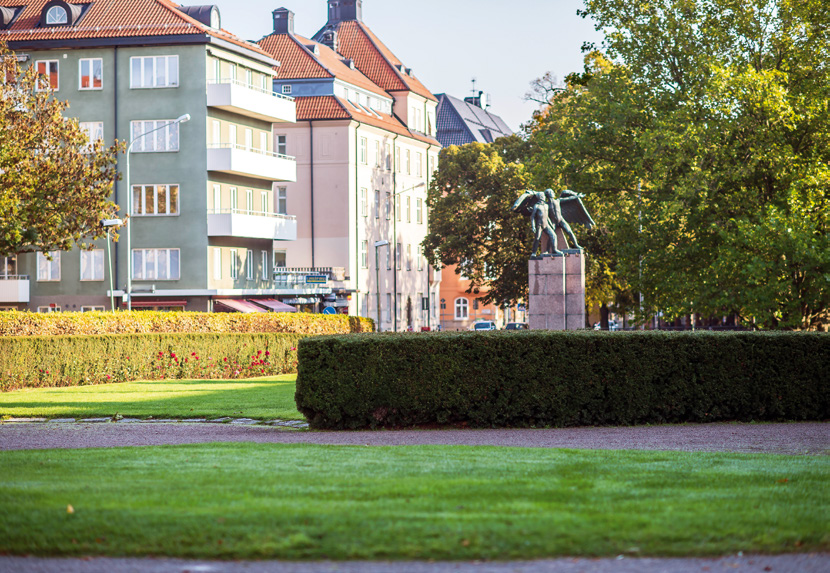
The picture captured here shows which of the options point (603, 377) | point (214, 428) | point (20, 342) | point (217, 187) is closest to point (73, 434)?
point (214, 428)

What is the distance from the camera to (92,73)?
56906 mm

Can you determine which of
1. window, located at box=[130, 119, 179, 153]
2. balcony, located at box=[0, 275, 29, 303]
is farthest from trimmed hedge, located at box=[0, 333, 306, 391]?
balcony, located at box=[0, 275, 29, 303]

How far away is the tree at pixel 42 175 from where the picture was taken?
3189 centimetres

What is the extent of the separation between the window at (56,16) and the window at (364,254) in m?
24.8

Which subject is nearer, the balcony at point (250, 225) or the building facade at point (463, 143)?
the balcony at point (250, 225)

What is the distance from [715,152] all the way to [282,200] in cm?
4375

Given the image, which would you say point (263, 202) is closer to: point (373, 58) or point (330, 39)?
point (373, 58)

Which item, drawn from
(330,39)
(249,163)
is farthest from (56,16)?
(330,39)

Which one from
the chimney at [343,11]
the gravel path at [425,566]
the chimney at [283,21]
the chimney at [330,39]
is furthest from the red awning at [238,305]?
the gravel path at [425,566]

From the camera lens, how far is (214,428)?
683 inches

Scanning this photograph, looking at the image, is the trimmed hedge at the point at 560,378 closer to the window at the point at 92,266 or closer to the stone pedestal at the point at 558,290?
the stone pedestal at the point at 558,290

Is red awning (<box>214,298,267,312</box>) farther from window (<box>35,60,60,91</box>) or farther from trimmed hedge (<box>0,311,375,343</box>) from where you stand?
window (<box>35,60,60,91</box>)

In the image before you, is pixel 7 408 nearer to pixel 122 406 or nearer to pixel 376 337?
pixel 122 406

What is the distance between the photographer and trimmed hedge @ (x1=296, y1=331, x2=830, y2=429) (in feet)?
55.2
